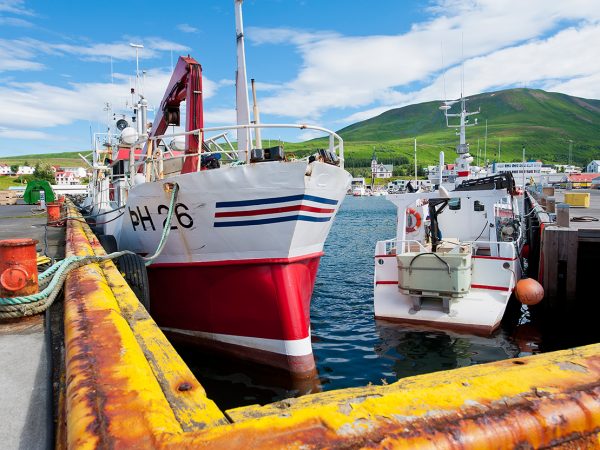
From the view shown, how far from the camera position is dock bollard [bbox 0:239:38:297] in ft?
13.4

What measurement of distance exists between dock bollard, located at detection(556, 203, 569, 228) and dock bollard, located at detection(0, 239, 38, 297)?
1125 centimetres

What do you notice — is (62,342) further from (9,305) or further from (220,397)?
(220,397)

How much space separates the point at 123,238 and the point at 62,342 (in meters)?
6.55

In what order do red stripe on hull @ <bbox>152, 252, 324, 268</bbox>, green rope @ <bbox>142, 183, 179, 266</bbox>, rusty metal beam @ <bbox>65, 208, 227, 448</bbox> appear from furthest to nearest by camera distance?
green rope @ <bbox>142, 183, 179, 266</bbox> < red stripe on hull @ <bbox>152, 252, 324, 268</bbox> < rusty metal beam @ <bbox>65, 208, 227, 448</bbox>

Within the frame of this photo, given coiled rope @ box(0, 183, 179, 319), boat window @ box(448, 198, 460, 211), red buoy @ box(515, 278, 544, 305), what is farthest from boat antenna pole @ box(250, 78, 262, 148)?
boat window @ box(448, 198, 460, 211)

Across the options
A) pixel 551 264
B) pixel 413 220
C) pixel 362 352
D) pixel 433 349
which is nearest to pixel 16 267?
pixel 362 352

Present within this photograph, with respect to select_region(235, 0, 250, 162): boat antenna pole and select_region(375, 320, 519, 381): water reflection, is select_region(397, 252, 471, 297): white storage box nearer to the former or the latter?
select_region(375, 320, 519, 381): water reflection

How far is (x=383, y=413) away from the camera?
64.1 inches

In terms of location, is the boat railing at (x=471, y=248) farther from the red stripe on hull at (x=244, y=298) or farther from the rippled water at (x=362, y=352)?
the red stripe on hull at (x=244, y=298)

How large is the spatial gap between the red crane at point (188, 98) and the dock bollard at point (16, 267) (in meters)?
4.42

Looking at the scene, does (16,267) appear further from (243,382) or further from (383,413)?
(243,382)

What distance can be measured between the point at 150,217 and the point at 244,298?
101 inches

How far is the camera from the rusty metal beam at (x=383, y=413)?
154cm

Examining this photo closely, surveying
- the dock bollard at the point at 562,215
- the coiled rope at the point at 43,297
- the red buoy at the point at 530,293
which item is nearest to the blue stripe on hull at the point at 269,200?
the coiled rope at the point at 43,297
